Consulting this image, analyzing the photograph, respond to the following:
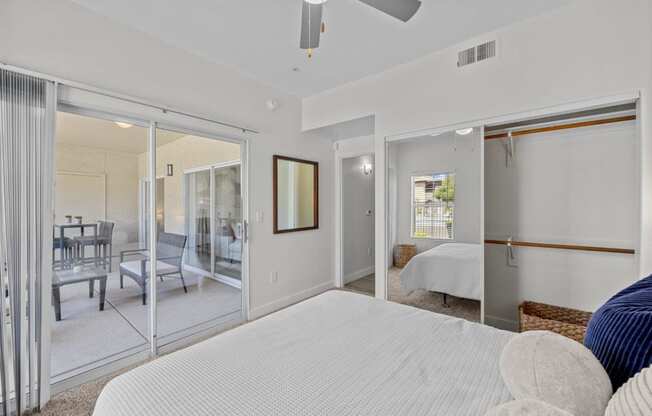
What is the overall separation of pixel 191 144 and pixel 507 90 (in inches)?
119

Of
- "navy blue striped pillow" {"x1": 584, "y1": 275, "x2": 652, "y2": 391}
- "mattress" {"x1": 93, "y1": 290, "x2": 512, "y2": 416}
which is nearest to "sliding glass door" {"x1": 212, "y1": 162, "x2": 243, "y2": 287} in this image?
"mattress" {"x1": 93, "y1": 290, "x2": 512, "y2": 416}

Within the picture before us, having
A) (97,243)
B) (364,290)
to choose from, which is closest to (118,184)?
(97,243)

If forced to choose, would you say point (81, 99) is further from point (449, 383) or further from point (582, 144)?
point (582, 144)

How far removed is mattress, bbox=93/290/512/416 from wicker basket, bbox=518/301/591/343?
1226 millimetres

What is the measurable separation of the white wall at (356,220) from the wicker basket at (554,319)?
2446 mm

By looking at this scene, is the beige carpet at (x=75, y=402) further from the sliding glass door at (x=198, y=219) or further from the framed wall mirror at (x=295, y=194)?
the framed wall mirror at (x=295, y=194)

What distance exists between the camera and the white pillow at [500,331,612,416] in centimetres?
75

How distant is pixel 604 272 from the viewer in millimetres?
2332

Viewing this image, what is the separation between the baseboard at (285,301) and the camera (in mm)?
3305

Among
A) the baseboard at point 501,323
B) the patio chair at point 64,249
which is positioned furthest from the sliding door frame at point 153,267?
the baseboard at point 501,323

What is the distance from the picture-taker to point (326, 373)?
1065mm

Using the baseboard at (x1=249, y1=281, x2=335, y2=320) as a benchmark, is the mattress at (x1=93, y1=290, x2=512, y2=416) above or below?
above

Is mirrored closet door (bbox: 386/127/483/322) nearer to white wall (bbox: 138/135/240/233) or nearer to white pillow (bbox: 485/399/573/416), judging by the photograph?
white wall (bbox: 138/135/240/233)

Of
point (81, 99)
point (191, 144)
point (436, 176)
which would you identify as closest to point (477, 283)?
point (436, 176)
